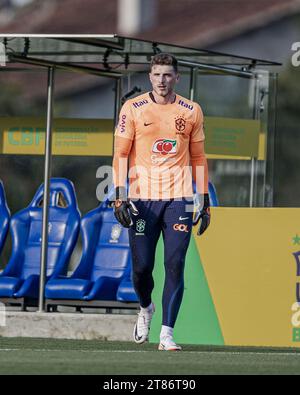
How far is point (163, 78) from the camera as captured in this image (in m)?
12.3

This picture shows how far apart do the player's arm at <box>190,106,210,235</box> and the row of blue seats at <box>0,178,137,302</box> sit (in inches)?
127

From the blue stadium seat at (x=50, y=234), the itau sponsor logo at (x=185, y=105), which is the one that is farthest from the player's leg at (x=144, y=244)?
the blue stadium seat at (x=50, y=234)

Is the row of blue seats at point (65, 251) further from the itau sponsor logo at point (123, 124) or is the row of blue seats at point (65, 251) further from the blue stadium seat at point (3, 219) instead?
the itau sponsor logo at point (123, 124)

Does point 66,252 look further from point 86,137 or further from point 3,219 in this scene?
point 86,137

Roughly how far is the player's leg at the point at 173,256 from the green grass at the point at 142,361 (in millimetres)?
255

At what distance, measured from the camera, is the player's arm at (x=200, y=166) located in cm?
1251

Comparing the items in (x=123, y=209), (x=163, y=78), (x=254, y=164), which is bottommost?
(x=123, y=209)

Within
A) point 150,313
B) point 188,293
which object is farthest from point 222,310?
point 150,313

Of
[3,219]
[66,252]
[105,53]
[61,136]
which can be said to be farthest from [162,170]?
[61,136]

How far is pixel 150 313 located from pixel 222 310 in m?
1.43

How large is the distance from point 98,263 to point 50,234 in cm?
70

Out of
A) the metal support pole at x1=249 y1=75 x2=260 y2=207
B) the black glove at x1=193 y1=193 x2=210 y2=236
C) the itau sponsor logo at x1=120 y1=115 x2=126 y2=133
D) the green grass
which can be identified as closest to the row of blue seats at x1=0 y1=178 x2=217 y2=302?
the metal support pole at x1=249 y1=75 x2=260 y2=207

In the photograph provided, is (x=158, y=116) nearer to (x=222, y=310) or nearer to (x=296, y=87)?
(x=222, y=310)

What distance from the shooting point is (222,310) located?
1416cm
